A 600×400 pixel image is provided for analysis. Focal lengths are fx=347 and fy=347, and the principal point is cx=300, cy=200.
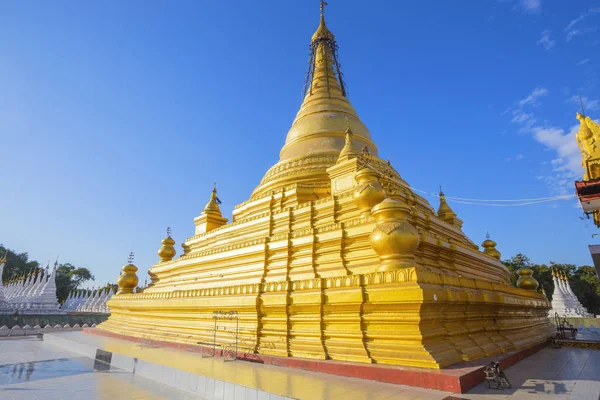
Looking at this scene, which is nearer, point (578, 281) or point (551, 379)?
point (551, 379)

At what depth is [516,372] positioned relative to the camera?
6.43 meters

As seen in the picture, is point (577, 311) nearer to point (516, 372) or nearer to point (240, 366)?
point (516, 372)

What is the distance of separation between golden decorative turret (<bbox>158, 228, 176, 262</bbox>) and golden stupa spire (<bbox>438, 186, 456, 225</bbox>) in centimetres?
1255

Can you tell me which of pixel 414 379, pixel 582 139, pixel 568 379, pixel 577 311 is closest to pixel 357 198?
pixel 414 379

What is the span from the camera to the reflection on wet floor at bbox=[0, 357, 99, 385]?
684 centimetres

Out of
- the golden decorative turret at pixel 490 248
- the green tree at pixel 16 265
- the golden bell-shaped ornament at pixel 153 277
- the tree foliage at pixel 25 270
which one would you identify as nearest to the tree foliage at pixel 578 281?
the golden decorative turret at pixel 490 248

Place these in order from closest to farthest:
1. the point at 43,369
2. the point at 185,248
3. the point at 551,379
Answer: the point at 551,379 → the point at 43,369 → the point at 185,248

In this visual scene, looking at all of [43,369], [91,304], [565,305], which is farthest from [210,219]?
[565,305]

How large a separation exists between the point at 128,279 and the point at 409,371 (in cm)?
1426

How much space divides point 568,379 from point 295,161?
978cm

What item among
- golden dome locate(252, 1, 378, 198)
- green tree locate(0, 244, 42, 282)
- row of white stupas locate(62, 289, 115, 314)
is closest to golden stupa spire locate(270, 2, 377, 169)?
golden dome locate(252, 1, 378, 198)

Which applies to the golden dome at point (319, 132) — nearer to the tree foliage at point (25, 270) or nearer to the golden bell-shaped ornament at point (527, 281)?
the golden bell-shaped ornament at point (527, 281)

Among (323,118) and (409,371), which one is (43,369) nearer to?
(409,371)

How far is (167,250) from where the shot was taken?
53.0ft
